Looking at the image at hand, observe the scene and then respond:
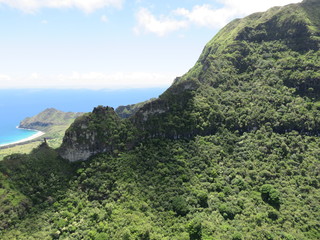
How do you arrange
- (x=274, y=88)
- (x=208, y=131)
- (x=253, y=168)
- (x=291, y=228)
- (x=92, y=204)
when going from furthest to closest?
(x=274, y=88) < (x=208, y=131) < (x=253, y=168) < (x=92, y=204) < (x=291, y=228)

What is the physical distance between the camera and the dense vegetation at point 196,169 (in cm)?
5875

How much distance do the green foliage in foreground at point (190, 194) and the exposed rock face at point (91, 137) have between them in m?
4.06

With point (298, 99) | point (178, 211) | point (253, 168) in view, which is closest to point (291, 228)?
point (253, 168)

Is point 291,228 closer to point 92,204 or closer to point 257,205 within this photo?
point 257,205

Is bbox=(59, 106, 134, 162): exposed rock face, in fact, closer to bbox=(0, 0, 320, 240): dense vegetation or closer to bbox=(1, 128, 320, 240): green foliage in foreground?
bbox=(0, 0, 320, 240): dense vegetation

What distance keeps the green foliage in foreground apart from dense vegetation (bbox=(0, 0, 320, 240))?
30 cm

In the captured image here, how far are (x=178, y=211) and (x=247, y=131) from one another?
48955 millimetres

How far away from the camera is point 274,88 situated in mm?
105438

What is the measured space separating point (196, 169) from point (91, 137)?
122ft

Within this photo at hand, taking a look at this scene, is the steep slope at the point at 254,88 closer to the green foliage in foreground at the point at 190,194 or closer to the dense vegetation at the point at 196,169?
the dense vegetation at the point at 196,169

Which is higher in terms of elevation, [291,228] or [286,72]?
[286,72]

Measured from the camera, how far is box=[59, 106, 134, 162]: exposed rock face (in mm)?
78938

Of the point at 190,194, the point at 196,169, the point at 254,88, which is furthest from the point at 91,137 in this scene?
the point at 254,88

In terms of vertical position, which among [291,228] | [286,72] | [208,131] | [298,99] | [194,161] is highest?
[286,72]
